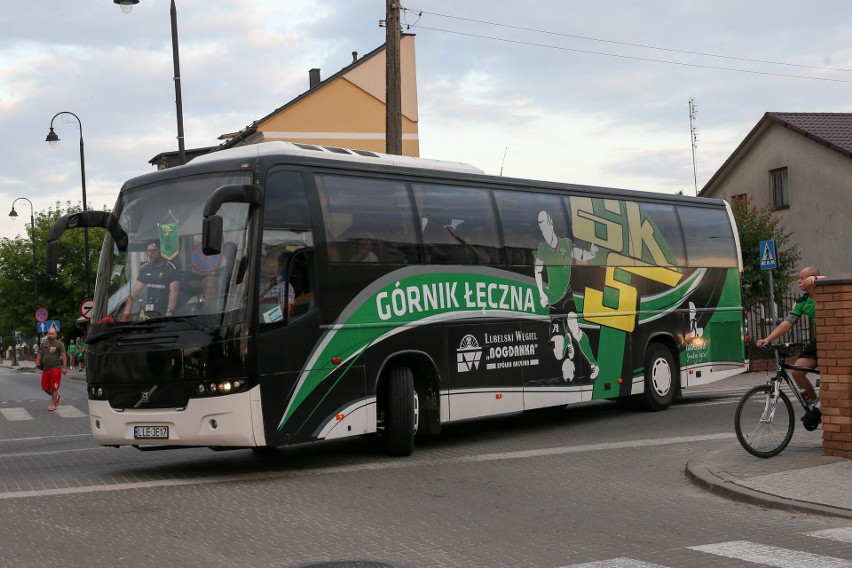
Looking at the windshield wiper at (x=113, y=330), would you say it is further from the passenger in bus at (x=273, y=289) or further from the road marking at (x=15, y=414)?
the road marking at (x=15, y=414)

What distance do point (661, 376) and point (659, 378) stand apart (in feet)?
0.26

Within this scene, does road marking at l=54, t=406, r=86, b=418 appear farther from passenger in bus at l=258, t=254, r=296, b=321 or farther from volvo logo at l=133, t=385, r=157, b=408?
passenger in bus at l=258, t=254, r=296, b=321

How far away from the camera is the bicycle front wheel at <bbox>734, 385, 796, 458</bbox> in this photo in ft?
35.7

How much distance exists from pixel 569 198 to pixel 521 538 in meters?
8.71

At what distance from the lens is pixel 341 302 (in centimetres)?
1186

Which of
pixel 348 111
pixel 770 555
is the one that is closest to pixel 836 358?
pixel 770 555

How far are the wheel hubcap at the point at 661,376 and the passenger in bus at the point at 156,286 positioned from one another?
830 cm

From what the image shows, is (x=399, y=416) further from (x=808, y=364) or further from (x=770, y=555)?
(x=770, y=555)

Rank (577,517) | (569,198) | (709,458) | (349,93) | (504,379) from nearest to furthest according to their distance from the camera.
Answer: (577,517), (709,458), (504,379), (569,198), (349,93)

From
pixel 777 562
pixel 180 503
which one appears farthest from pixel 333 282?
pixel 777 562

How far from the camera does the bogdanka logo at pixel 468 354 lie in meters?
13.3

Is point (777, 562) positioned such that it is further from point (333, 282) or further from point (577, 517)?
point (333, 282)

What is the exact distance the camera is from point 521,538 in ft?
25.2

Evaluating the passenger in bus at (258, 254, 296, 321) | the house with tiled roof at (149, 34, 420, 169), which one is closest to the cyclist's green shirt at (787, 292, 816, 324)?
the passenger in bus at (258, 254, 296, 321)
